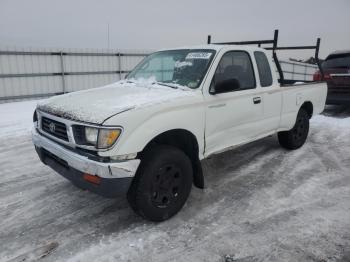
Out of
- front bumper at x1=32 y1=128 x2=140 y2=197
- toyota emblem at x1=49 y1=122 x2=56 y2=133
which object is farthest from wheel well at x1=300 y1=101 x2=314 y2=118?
toyota emblem at x1=49 y1=122 x2=56 y2=133

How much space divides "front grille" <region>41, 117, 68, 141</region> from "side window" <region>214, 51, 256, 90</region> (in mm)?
1849

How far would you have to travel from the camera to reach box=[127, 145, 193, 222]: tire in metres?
3.10

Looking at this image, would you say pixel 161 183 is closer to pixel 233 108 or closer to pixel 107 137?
pixel 107 137

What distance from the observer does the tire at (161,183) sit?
3097 mm

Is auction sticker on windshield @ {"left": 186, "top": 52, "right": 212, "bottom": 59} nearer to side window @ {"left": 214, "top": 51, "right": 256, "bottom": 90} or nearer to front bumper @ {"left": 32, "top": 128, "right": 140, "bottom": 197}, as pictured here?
side window @ {"left": 214, "top": 51, "right": 256, "bottom": 90}

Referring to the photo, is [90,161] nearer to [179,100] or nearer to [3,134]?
[179,100]

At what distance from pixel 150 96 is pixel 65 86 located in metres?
10.2

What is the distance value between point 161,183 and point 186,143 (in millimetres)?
600

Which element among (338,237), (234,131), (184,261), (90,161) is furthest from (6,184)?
(338,237)

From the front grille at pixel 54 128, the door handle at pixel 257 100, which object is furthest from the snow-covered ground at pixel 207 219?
the door handle at pixel 257 100

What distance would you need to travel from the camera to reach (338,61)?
909 cm

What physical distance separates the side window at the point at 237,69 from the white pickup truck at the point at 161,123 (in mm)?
13

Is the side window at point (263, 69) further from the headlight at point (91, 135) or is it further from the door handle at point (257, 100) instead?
the headlight at point (91, 135)

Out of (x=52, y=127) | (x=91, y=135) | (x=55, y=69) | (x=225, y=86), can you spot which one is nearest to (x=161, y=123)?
(x=91, y=135)
